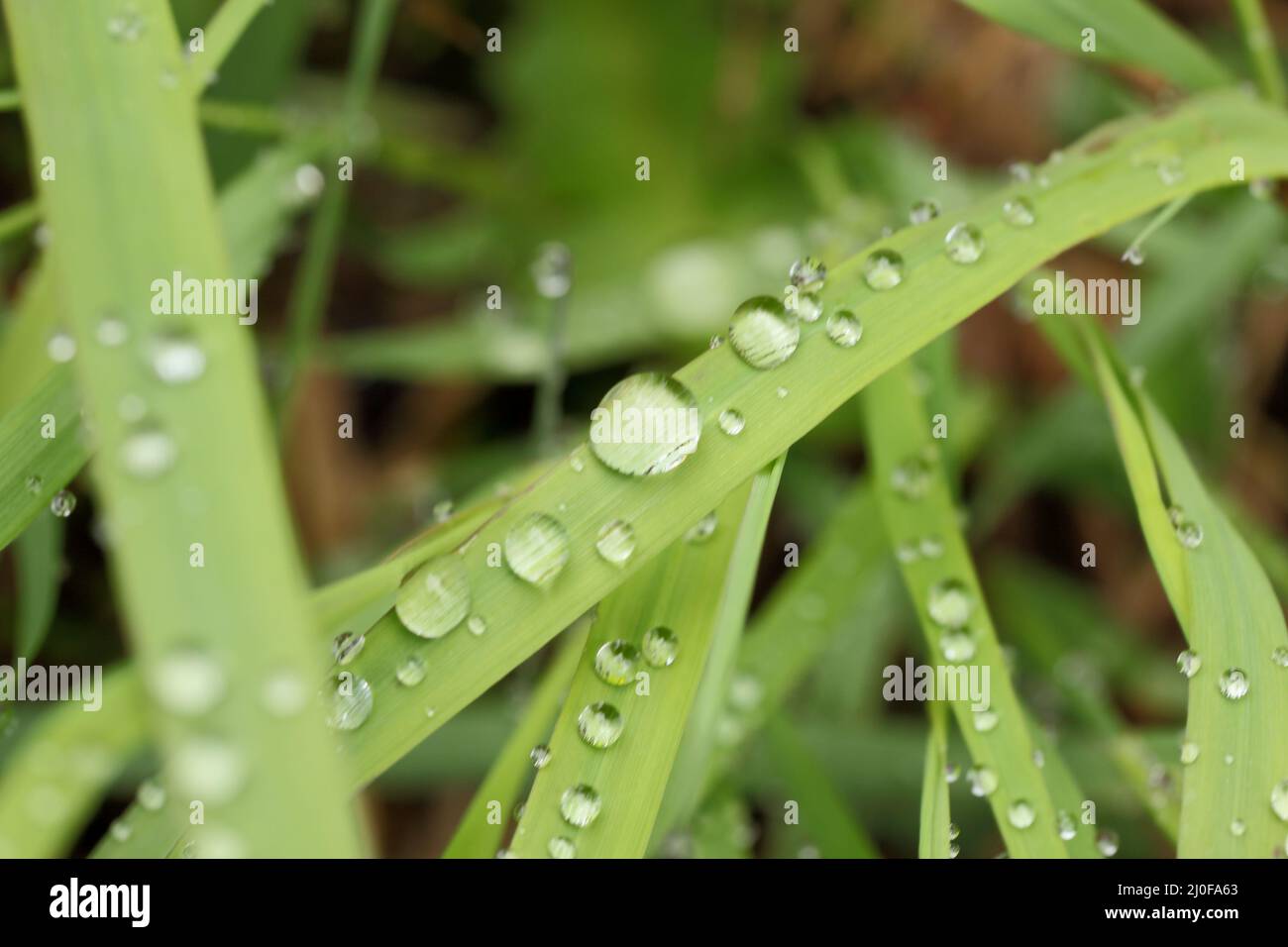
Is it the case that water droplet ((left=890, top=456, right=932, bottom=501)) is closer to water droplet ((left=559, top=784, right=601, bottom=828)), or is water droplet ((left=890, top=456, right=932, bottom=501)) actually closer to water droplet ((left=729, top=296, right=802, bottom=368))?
water droplet ((left=729, top=296, right=802, bottom=368))

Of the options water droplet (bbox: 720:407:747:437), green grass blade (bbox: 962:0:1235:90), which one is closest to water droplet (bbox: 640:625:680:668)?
water droplet (bbox: 720:407:747:437)

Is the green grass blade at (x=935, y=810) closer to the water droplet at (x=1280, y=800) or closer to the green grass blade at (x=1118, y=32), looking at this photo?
the water droplet at (x=1280, y=800)

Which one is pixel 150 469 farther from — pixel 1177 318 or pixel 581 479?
pixel 1177 318

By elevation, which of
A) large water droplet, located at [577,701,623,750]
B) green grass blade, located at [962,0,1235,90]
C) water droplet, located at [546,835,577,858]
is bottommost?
water droplet, located at [546,835,577,858]

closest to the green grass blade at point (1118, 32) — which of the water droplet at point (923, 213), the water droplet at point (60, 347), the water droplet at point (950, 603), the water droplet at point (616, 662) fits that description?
the water droplet at point (923, 213)

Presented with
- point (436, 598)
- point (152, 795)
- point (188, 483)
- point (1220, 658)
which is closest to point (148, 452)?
point (188, 483)

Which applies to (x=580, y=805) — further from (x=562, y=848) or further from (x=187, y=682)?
(x=187, y=682)

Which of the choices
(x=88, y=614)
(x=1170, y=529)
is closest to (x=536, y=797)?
(x=1170, y=529)
